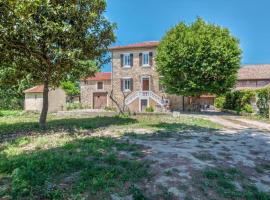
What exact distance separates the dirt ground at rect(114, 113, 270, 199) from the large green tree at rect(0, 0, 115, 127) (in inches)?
257

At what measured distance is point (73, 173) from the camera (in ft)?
20.7

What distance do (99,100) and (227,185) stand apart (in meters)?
36.8

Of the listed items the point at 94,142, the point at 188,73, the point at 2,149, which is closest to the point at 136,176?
the point at 94,142

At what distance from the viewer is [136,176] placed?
6.12 meters

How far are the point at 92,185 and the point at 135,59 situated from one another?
3096cm

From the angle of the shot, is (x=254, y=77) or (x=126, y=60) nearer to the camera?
(x=126, y=60)

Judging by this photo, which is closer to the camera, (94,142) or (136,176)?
(136,176)

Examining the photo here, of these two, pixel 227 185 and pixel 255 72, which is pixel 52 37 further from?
pixel 255 72

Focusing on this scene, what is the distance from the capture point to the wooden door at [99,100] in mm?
41622

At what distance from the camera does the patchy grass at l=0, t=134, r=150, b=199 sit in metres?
5.37

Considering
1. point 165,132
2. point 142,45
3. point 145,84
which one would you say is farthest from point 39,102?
point 165,132

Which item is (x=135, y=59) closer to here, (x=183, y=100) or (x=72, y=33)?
(x=183, y=100)

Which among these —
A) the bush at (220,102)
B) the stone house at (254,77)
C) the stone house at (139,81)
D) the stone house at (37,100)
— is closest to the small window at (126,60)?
the stone house at (139,81)

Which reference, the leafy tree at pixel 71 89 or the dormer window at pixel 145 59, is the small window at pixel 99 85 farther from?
the leafy tree at pixel 71 89
